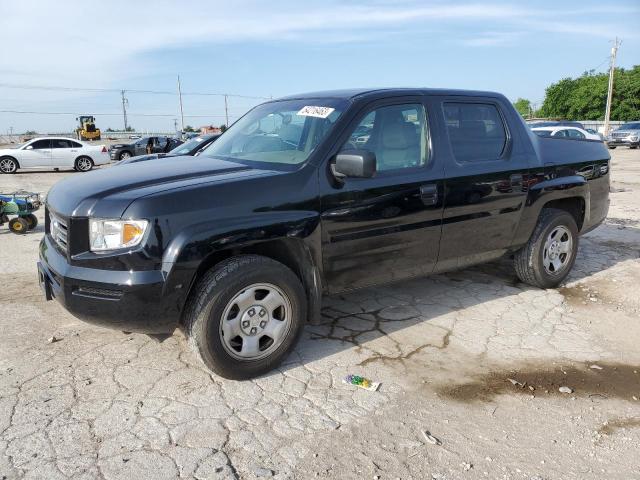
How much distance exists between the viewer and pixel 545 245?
202 inches

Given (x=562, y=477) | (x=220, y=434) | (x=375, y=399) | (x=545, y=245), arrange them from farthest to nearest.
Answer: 1. (x=545, y=245)
2. (x=375, y=399)
3. (x=220, y=434)
4. (x=562, y=477)

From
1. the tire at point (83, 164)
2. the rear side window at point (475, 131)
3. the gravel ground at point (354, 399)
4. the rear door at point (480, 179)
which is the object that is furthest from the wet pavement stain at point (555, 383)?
the tire at point (83, 164)

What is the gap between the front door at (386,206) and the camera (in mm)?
3605

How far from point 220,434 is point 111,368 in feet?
3.68

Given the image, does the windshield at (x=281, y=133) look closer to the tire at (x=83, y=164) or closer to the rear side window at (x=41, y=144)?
the tire at (x=83, y=164)

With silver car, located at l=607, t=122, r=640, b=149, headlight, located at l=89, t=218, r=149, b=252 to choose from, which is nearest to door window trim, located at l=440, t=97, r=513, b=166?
headlight, located at l=89, t=218, r=149, b=252

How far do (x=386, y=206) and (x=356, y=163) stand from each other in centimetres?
57

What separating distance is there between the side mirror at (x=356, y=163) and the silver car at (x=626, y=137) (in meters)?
33.4

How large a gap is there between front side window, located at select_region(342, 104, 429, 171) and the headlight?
149 cm

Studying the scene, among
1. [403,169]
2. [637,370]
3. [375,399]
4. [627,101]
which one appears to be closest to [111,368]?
[375,399]

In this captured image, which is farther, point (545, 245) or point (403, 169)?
point (545, 245)

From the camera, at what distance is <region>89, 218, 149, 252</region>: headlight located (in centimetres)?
295

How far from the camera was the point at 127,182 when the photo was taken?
3.28 meters

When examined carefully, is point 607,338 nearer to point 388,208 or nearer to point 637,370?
point 637,370
